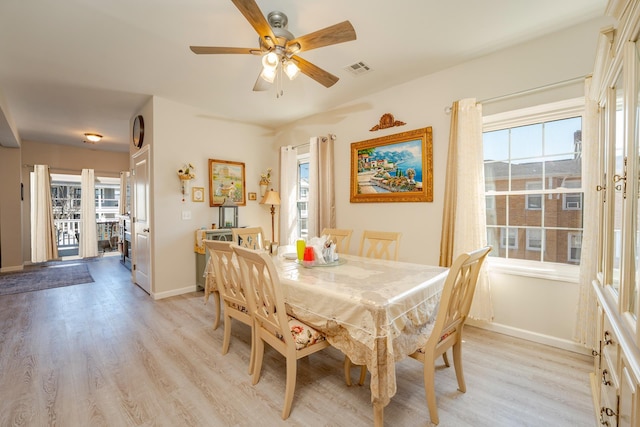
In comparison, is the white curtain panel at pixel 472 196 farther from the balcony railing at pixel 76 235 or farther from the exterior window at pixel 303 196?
the balcony railing at pixel 76 235

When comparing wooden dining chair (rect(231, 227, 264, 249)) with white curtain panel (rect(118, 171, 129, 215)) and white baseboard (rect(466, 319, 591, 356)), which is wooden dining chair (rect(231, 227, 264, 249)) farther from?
white curtain panel (rect(118, 171, 129, 215))

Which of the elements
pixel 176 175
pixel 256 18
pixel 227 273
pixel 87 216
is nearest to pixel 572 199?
pixel 256 18

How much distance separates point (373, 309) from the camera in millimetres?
1329

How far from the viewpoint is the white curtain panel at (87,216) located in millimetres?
6602

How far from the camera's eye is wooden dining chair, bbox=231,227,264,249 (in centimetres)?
305

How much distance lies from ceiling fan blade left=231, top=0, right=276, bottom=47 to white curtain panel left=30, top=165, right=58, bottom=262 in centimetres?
707

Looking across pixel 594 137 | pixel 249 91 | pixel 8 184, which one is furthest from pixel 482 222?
pixel 8 184

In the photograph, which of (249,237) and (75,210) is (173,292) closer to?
(249,237)

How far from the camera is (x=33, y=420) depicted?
1615 millimetres

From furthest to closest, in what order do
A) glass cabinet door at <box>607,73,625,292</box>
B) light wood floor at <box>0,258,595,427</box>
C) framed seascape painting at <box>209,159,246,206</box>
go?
1. framed seascape painting at <box>209,159,246,206</box>
2. light wood floor at <box>0,258,595,427</box>
3. glass cabinet door at <box>607,73,625,292</box>

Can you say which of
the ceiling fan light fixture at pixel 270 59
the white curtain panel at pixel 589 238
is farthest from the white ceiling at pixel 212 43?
the white curtain panel at pixel 589 238

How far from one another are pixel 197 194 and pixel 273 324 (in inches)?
123

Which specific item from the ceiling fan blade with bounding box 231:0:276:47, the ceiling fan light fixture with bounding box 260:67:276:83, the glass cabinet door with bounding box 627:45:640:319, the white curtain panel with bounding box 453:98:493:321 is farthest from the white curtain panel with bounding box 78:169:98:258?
the glass cabinet door with bounding box 627:45:640:319

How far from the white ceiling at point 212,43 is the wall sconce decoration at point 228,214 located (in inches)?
60.5
